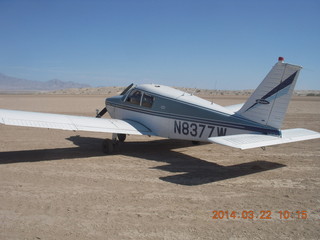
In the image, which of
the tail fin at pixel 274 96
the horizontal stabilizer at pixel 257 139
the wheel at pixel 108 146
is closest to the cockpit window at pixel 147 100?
the wheel at pixel 108 146

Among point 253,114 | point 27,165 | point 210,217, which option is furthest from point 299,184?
point 27,165

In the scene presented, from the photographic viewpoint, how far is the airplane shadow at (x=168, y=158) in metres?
7.27

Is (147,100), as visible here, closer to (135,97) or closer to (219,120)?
(135,97)

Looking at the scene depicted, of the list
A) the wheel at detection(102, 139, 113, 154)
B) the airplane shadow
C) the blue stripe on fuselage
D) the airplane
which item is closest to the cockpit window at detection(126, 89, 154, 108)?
the airplane

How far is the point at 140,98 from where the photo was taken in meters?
10.6

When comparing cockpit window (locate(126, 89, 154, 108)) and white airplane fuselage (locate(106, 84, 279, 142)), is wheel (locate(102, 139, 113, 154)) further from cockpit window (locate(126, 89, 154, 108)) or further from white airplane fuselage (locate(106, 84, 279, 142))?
cockpit window (locate(126, 89, 154, 108))

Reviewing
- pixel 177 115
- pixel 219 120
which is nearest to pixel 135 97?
pixel 177 115

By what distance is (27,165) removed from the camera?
26.4ft

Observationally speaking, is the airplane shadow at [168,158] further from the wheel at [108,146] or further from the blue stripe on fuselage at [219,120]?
the blue stripe on fuselage at [219,120]

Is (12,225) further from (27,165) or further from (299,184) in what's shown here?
(299,184)

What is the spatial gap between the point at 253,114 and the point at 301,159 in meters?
2.48

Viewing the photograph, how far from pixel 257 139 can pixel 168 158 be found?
10.7ft

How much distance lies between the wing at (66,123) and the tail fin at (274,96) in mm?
3786

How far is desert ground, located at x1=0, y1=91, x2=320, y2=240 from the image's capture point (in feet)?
14.9
